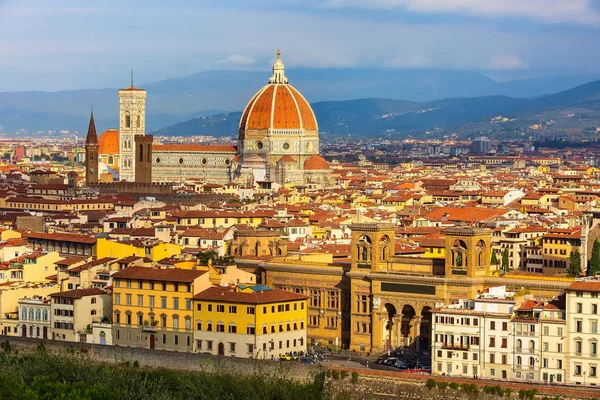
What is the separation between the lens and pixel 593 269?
62344 mm

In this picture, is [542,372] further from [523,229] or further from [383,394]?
[523,229]

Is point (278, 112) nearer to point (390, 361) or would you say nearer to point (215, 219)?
point (215, 219)

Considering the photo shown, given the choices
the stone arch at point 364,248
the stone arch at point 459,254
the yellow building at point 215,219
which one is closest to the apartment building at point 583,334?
the stone arch at point 459,254

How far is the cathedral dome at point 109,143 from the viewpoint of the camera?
159125 mm

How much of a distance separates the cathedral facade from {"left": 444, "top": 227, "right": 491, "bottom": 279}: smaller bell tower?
273 feet

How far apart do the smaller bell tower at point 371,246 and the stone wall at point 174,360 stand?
7.59m

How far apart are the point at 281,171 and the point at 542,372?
305 ft

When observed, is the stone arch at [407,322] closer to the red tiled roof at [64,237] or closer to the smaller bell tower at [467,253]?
the smaller bell tower at [467,253]

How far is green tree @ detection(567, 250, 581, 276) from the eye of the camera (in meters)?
62.8

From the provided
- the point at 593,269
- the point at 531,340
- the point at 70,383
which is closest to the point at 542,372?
the point at 531,340

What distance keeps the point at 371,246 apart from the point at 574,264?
45.2 ft

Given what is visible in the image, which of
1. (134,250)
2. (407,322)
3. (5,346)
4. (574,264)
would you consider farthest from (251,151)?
(5,346)

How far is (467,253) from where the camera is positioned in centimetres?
5144

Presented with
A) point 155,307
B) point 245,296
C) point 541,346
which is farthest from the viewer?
point 155,307
